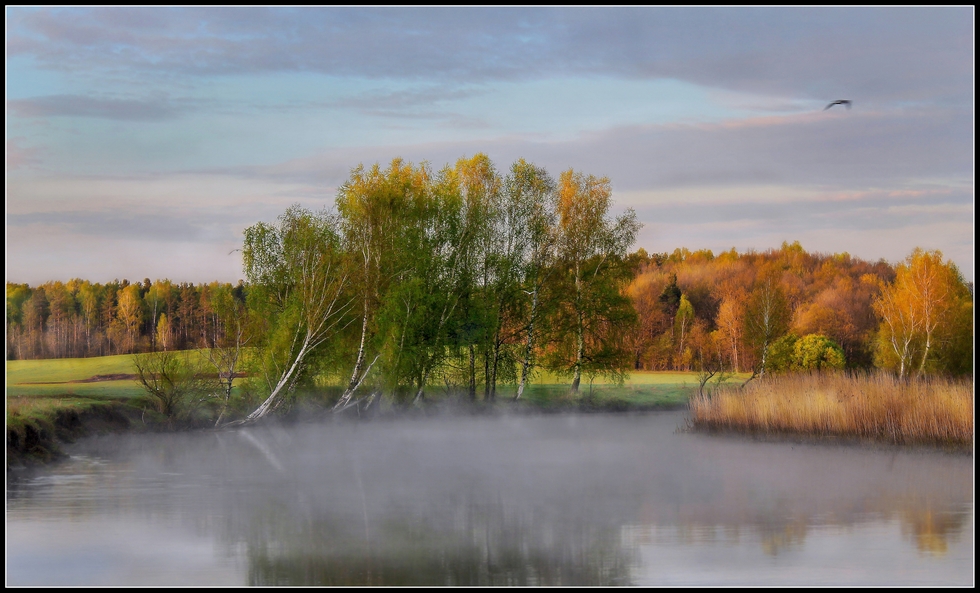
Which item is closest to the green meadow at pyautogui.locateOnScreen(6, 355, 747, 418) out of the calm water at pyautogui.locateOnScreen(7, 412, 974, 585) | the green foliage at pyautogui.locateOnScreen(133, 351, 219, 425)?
the green foliage at pyautogui.locateOnScreen(133, 351, 219, 425)

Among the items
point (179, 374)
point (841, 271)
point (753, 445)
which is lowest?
point (753, 445)

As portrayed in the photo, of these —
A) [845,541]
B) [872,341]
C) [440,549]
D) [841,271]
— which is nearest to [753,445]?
[845,541]

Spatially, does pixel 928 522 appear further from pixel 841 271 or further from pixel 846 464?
pixel 841 271

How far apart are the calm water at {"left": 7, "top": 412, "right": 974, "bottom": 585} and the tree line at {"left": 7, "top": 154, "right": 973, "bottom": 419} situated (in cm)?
599

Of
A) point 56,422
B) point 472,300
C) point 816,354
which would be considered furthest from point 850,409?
point 816,354

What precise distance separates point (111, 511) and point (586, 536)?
25.6 feet

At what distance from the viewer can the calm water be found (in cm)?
1130

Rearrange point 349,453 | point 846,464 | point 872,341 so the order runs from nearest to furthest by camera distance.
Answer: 1. point 846,464
2. point 349,453
3. point 872,341

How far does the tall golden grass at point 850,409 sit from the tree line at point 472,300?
1122cm

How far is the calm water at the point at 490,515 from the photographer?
11.3 meters

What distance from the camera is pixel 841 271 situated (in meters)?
79.3

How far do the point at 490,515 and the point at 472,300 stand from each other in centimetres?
2234

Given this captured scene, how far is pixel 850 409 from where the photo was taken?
78.2 ft

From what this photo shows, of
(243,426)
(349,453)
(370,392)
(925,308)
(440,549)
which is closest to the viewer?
(440,549)
